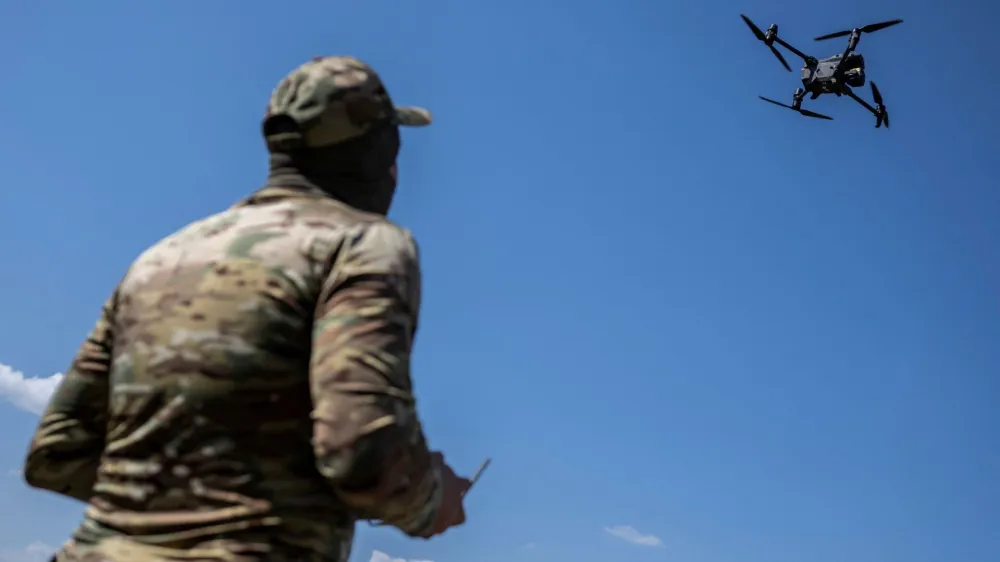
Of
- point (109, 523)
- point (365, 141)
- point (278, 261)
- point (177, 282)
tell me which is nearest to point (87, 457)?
point (109, 523)

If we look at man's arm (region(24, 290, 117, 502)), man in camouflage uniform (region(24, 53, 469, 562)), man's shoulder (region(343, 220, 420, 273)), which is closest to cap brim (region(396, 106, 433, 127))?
man in camouflage uniform (region(24, 53, 469, 562))

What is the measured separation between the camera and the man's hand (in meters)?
3.70

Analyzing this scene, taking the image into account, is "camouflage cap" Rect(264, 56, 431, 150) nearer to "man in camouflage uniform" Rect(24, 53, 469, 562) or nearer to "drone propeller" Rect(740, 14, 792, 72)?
"man in camouflage uniform" Rect(24, 53, 469, 562)

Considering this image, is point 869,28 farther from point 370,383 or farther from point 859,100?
point 370,383

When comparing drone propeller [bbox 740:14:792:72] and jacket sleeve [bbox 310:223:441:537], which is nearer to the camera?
jacket sleeve [bbox 310:223:441:537]

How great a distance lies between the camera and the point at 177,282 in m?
3.64

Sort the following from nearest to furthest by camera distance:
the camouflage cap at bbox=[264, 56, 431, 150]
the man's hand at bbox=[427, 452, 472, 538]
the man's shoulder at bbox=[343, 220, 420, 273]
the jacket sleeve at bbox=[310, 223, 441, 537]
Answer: the jacket sleeve at bbox=[310, 223, 441, 537], the man's shoulder at bbox=[343, 220, 420, 273], the man's hand at bbox=[427, 452, 472, 538], the camouflage cap at bbox=[264, 56, 431, 150]

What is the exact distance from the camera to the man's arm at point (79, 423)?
3984 millimetres

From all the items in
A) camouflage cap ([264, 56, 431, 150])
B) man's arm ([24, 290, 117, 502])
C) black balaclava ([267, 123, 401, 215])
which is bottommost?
man's arm ([24, 290, 117, 502])

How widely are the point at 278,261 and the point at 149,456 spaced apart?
2.38 feet

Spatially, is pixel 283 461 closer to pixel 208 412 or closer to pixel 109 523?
pixel 208 412

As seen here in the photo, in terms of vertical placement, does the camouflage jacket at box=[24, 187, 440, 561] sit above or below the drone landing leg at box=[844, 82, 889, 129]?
below

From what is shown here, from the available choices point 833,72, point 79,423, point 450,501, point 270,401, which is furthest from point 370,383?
point 833,72

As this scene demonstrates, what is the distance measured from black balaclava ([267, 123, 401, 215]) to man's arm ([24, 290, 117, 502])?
2.53 feet
